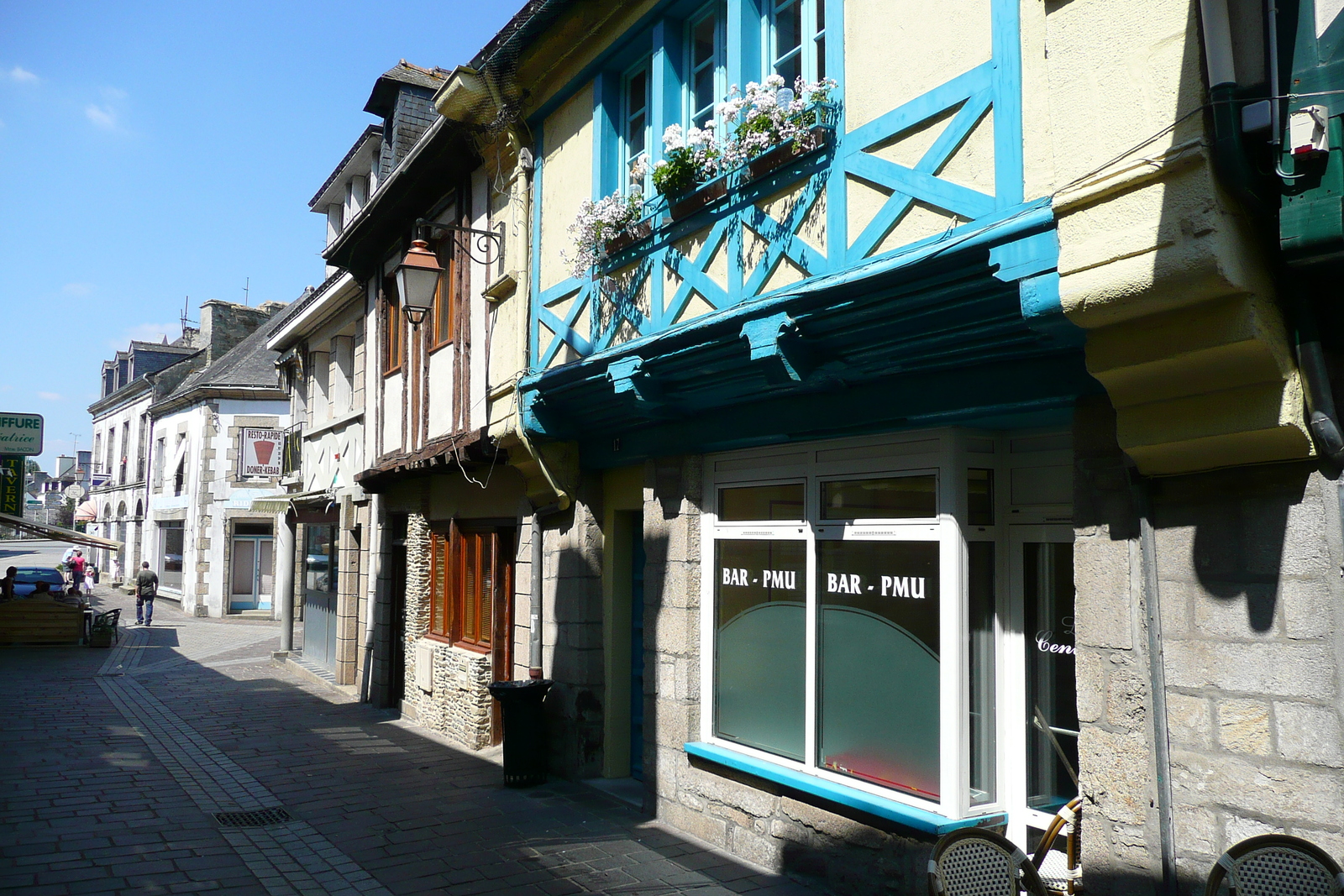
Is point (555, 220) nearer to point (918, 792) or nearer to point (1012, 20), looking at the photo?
point (1012, 20)

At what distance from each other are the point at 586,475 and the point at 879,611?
3.75 metres

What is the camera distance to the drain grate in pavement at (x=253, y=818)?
7.55m

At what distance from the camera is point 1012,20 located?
4.44 m

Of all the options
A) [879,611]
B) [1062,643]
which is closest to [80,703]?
[879,611]

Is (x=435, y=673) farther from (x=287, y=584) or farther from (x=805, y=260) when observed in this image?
(x=287, y=584)

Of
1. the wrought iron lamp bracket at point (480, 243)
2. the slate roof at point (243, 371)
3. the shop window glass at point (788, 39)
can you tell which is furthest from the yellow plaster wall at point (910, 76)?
the slate roof at point (243, 371)

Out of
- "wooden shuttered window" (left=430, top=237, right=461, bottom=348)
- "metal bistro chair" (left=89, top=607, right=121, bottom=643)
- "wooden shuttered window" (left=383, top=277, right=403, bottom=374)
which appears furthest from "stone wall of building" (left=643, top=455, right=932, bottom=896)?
"metal bistro chair" (left=89, top=607, right=121, bottom=643)

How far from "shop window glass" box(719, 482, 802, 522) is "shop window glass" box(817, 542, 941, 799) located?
1.32ft

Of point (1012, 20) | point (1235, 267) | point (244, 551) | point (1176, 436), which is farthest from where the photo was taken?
point (244, 551)

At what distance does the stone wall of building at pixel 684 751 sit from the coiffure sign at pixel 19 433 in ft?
29.0

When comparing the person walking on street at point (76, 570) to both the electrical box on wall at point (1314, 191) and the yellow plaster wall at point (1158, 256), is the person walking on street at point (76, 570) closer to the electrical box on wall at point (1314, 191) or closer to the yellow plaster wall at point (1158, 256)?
the yellow plaster wall at point (1158, 256)

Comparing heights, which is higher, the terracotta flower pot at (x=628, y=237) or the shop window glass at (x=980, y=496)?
the terracotta flower pot at (x=628, y=237)

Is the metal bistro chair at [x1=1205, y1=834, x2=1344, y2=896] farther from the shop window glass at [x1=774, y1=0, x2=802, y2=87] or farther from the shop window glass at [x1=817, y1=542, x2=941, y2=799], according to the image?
the shop window glass at [x1=774, y1=0, x2=802, y2=87]

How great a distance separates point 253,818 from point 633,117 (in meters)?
6.29
